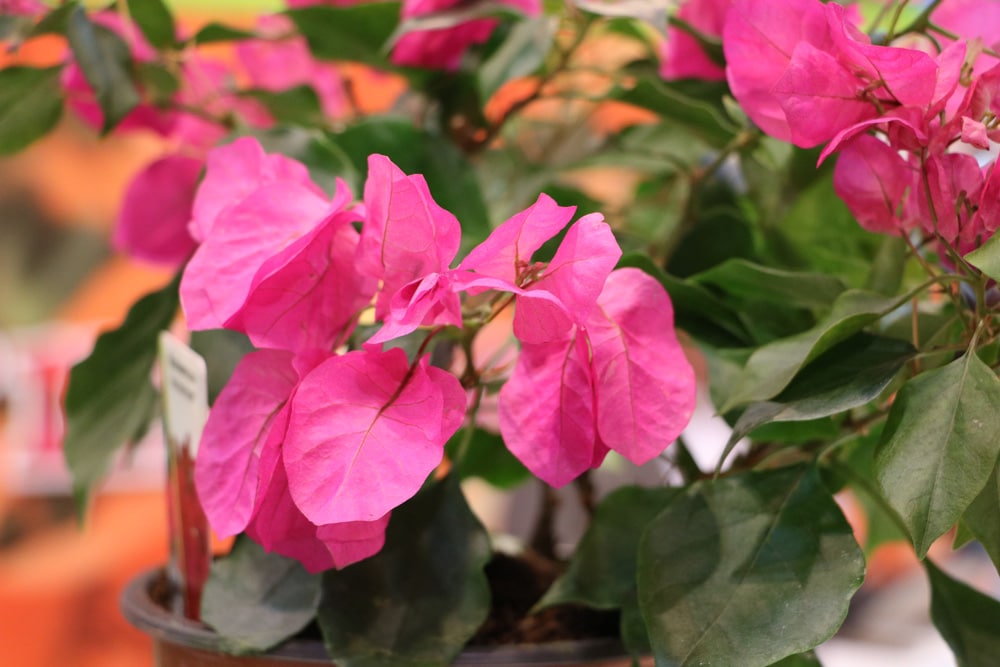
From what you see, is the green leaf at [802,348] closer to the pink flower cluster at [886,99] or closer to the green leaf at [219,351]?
the pink flower cluster at [886,99]

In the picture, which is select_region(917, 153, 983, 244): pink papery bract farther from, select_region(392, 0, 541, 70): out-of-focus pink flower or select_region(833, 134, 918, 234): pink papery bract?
select_region(392, 0, 541, 70): out-of-focus pink flower

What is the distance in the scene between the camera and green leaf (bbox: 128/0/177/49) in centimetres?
58

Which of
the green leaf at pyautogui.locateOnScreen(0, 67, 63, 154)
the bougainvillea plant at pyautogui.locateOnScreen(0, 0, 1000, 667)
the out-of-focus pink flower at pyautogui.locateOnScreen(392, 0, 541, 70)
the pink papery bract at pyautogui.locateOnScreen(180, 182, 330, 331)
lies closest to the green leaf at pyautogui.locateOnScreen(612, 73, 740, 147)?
the bougainvillea plant at pyautogui.locateOnScreen(0, 0, 1000, 667)

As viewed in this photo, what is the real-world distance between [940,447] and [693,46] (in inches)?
14.2

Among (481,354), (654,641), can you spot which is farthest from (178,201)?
(481,354)

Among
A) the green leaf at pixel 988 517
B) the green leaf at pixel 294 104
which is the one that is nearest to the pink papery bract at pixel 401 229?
the green leaf at pixel 988 517

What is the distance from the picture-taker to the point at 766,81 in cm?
39

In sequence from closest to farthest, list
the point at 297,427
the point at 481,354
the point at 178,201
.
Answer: the point at 297,427
the point at 178,201
the point at 481,354

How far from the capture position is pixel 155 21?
1.93 feet

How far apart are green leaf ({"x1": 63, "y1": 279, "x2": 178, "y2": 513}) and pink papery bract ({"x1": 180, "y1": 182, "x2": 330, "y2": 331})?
20cm

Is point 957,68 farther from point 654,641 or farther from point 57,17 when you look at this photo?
point 57,17

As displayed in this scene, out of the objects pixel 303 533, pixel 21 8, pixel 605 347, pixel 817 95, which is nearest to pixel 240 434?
pixel 303 533

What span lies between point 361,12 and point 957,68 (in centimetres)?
34

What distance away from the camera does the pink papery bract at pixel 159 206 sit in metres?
0.63
